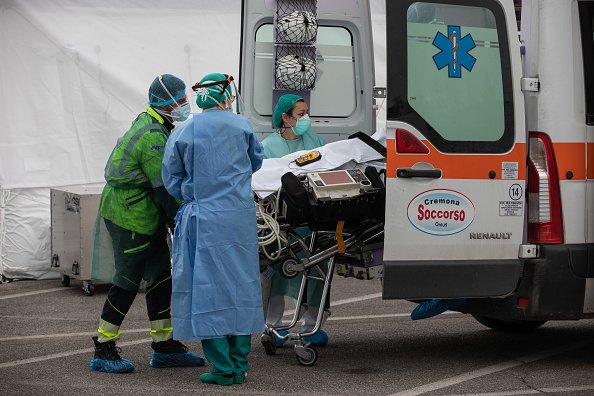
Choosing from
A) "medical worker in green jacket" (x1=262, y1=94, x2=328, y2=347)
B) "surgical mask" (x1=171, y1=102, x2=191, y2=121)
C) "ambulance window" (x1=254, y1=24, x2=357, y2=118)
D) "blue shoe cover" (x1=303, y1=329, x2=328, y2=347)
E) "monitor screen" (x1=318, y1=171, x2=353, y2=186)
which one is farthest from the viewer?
"ambulance window" (x1=254, y1=24, x2=357, y2=118)

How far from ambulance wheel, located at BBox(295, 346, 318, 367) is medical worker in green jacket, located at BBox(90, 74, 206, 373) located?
0.63 meters

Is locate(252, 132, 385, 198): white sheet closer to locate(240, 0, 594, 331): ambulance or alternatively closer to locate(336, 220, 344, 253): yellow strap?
locate(336, 220, 344, 253): yellow strap

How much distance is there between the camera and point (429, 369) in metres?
7.14

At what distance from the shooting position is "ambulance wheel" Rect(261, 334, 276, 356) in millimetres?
7641

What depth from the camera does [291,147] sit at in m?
8.39

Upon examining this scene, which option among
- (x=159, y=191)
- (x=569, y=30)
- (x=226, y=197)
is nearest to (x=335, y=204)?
(x=226, y=197)

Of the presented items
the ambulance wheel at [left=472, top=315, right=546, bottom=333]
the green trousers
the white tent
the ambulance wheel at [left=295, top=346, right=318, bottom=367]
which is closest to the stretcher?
the ambulance wheel at [left=295, top=346, right=318, bottom=367]

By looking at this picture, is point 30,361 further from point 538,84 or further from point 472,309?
point 538,84

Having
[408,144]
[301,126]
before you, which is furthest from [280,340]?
[408,144]

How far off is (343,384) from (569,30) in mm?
2397

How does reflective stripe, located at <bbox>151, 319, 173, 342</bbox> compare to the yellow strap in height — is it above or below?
below

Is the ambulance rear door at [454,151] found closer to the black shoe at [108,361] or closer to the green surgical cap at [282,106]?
the black shoe at [108,361]

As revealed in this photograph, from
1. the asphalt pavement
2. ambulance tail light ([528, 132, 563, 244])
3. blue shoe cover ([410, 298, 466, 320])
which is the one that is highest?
ambulance tail light ([528, 132, 563, 244])

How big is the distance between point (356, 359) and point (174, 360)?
115 cm
